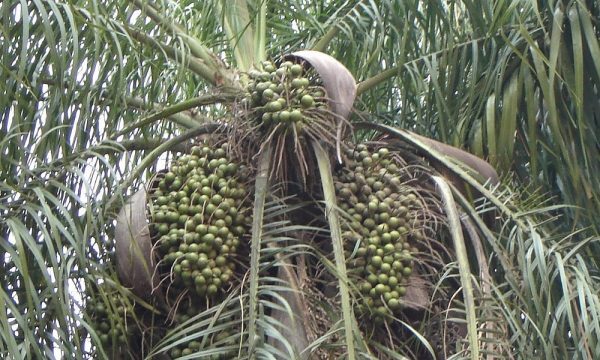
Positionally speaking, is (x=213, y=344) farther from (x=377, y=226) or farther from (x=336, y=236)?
(x=377, y=226)

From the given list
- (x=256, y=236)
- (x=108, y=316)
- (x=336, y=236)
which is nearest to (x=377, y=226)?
(x=336, y=236)

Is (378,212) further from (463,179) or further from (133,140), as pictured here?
(133,140)

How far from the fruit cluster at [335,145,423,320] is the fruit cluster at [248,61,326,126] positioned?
0.54 feet

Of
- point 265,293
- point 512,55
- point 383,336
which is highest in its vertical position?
point 512,55

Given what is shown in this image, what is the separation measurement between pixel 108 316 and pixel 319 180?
23.7 inches

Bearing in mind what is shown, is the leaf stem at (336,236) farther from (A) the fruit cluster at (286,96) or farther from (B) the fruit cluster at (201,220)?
(B) the fruit cluster at (201,220)

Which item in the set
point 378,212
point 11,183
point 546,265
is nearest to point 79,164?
point 11,183

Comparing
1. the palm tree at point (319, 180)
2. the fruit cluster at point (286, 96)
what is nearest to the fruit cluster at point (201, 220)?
the palm tree at point (319, 180)

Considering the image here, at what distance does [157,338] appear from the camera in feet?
9.95

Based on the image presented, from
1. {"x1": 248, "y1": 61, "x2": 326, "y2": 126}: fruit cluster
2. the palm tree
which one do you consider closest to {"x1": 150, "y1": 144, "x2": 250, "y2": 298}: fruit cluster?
the palm tree

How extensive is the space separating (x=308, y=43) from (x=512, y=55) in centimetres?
86

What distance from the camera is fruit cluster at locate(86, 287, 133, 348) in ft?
9.67

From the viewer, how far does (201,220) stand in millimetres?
2990

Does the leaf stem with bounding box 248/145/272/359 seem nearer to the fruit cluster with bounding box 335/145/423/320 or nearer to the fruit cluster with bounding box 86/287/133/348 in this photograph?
the fruit cluster with bounding box 335/145/423/320
